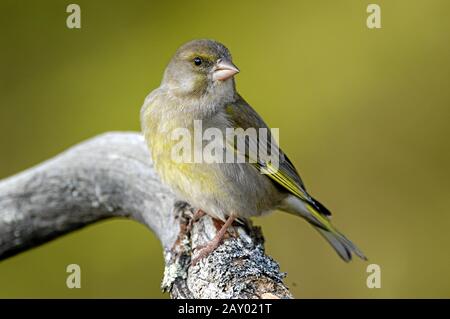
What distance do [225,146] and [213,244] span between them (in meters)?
0.60

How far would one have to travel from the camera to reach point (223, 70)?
12.9 feet

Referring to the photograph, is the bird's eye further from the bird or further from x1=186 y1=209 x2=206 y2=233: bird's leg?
x1=186 y1=209 x2=206 y2=233: bird's leg

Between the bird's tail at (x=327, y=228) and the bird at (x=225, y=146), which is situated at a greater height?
the bird at (x=225, y=146)

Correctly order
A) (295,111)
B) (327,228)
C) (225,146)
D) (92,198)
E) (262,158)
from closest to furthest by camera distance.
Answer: (225,146) → (262,158) → (327,228) → (92,198) → (295,111)

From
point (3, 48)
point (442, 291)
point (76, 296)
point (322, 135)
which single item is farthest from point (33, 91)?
point (442, 291)

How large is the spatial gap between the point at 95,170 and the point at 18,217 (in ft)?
1.71

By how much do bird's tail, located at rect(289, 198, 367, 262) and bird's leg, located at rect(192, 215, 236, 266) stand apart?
53 cm

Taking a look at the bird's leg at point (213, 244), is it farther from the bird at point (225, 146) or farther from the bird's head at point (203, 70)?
the bird's head at point (203, 70)

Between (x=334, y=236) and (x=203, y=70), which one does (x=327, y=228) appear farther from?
(x=203, y=70)

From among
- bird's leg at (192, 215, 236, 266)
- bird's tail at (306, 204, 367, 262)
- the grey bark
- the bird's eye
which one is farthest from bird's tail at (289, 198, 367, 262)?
the bird's eye

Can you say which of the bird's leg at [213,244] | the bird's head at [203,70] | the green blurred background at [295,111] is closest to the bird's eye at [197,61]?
the bird's head at [203,70]

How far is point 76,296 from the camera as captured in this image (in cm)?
533

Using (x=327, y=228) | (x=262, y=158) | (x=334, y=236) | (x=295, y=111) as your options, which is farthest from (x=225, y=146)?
(x=295, y=111)

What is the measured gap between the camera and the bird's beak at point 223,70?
3902 mm
